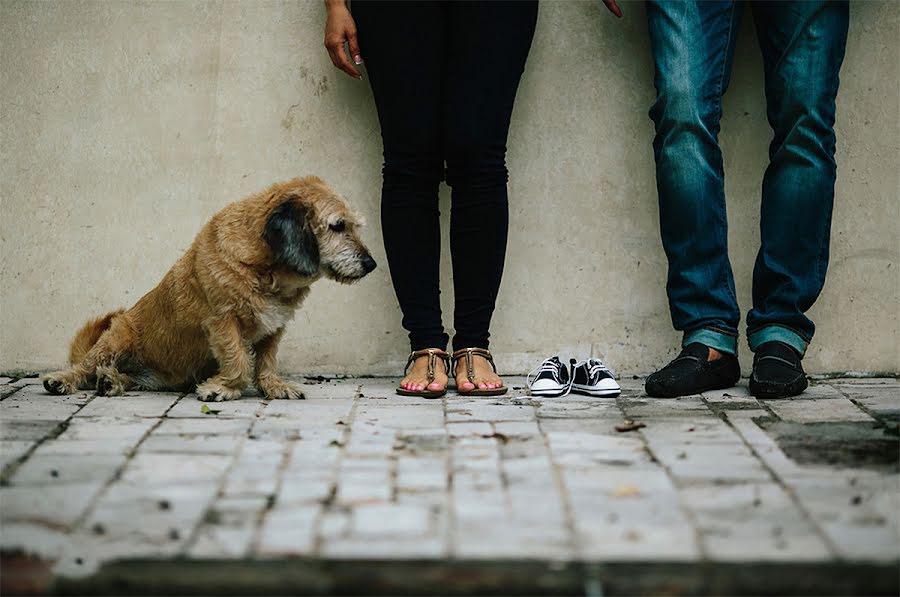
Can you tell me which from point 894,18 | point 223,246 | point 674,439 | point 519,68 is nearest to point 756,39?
point 894,18

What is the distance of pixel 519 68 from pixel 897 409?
1712mm

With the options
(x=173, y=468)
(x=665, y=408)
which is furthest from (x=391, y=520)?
(x=665, y=408)

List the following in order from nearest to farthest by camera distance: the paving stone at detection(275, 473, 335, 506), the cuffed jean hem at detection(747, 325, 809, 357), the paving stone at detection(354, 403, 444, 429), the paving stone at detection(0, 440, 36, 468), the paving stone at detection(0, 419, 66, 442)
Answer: the paving stone at detection(275, 473, 335, 506)
the paving stone at detection(0, 440, 36, 468)
the paving stone at detection(0, 419, 66, 442)
the paving stone at detection(354, 403, 444, 429)
the cuffed jean hem at detection(747, 325, 809, 357)

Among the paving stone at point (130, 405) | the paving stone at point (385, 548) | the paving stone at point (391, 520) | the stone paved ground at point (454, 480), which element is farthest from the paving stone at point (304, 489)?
the paving stone at point (130, 405)

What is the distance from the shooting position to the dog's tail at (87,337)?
399 centimetres

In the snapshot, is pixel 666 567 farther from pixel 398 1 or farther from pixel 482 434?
pixel 398 1

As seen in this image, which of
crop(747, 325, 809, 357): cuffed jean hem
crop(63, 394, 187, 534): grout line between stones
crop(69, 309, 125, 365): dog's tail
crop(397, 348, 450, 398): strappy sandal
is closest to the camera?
crop(63, 394, 187, 534): grout line between stones

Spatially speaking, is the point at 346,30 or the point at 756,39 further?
the point at 756,39

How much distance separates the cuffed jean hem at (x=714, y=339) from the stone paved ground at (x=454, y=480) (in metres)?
0.23

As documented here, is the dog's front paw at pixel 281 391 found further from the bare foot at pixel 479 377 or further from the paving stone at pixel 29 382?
the paving stone at pixel 29 382

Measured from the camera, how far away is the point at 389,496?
8.14 ft

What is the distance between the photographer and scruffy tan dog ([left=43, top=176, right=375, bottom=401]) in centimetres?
369

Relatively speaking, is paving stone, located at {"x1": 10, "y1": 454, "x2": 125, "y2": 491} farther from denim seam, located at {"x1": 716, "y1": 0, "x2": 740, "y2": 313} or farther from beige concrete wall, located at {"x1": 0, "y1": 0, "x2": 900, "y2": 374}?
denim seam, located at {"x1": 716, "y1": 0, "x2": 740, "y2": 313}

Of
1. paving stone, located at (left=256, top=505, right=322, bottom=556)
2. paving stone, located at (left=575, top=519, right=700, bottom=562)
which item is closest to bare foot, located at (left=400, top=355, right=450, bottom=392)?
paving stone, located at (left=256, top=505, right=322, bottom=556)
